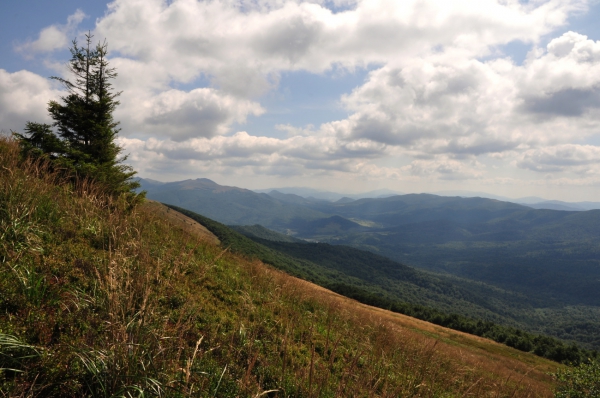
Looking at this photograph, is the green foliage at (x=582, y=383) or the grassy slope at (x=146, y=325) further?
the green foliage at (x=582, y=383)

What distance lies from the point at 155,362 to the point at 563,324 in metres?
282

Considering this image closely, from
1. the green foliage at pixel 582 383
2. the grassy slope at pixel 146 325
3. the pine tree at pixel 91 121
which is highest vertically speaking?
the pine tree at pixel 91 121

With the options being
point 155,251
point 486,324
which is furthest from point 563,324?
point 155,251

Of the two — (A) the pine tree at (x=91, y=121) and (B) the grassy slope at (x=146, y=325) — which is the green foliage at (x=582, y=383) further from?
(A) the pine tree at (x=91, y=121)

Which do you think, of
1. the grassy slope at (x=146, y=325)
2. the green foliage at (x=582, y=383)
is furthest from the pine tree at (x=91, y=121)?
the green foliage at (x=582, y=383)

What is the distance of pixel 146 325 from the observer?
12.9ft

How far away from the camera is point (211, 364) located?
493 cm

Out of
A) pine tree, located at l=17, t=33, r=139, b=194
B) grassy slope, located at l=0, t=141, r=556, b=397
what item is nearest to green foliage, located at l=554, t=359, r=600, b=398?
grassy slope, located at l=0, t=141, r=556, b=397

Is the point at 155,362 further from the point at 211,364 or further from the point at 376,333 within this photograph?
the point at 376,333

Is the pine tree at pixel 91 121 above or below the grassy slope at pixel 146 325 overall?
above

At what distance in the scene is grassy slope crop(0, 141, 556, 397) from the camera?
3234 millimetres

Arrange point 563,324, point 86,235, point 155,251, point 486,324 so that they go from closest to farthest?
point 86,235 → point 155,251 → point 486,324 → point 563,324

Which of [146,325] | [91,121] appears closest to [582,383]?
[146,325]

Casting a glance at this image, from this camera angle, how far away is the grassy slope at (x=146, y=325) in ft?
10.6
